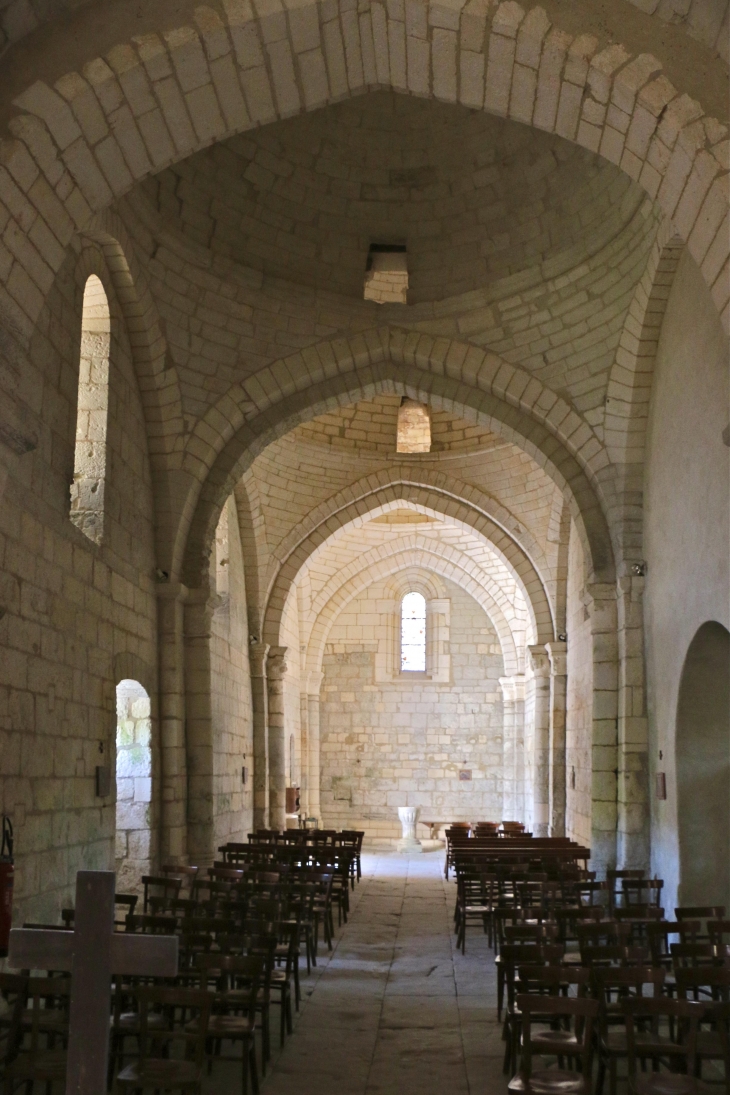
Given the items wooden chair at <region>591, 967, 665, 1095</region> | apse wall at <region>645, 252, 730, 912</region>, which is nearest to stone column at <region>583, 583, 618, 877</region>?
apse wall at <region>645, 252, 730, 912</region>

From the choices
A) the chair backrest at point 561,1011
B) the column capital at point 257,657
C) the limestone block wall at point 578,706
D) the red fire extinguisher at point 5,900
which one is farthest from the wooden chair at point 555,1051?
the column capital at point 257,657

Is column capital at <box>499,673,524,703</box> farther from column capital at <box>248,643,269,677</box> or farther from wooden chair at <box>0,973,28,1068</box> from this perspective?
wooden chair at <box>0,973,28,1068</box>

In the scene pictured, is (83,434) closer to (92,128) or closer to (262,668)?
(92,128)

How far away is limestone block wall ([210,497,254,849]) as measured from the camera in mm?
14961

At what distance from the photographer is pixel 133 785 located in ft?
38.9

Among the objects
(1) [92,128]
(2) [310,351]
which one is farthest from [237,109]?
(2) [310,351]

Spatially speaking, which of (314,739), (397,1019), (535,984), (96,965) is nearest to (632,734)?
(397,1019)

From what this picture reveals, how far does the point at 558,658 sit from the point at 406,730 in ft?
29.5

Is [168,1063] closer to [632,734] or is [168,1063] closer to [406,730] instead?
[632,734]

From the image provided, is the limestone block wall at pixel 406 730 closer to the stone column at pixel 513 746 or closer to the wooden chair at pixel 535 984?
the stone column at pixel 513 746

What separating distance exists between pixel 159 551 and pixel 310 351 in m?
3.00

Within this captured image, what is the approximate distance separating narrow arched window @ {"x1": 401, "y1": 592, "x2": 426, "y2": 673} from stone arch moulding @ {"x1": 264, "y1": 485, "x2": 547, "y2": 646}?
6930mm

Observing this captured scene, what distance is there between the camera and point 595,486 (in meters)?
12.6

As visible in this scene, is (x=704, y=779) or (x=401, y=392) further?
(x=401, y=392)
